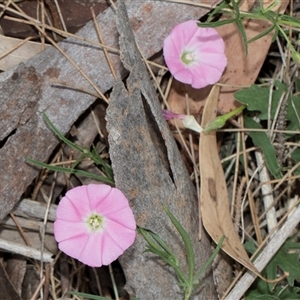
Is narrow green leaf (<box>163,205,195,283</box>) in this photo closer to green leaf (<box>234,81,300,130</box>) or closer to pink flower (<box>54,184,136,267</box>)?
pink flower (<box>54,184,136,267</box>)

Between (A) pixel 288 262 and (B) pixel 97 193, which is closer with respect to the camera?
(B) pixel 97 193

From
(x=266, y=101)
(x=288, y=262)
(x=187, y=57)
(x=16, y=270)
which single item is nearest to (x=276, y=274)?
(x=288, y=262)

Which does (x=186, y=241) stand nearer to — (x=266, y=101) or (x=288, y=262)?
(x=288, y=262)

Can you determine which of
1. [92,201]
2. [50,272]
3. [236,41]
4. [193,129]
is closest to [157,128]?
[193,129]

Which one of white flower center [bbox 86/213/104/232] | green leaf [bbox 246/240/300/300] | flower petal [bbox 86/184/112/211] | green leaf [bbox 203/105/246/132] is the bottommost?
green leaf [bbox 246/240/300/300]

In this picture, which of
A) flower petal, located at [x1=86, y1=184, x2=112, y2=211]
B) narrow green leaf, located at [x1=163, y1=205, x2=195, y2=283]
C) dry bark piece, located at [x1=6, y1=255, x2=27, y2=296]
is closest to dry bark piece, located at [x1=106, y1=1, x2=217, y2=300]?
flower petal, located at [x1=86, y1=184, x2=112, y2=211]

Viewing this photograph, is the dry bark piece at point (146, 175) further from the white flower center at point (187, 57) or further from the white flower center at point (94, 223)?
the white flower center at point (187, 57)

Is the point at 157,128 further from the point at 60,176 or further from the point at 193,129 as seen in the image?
the point at 60,176
